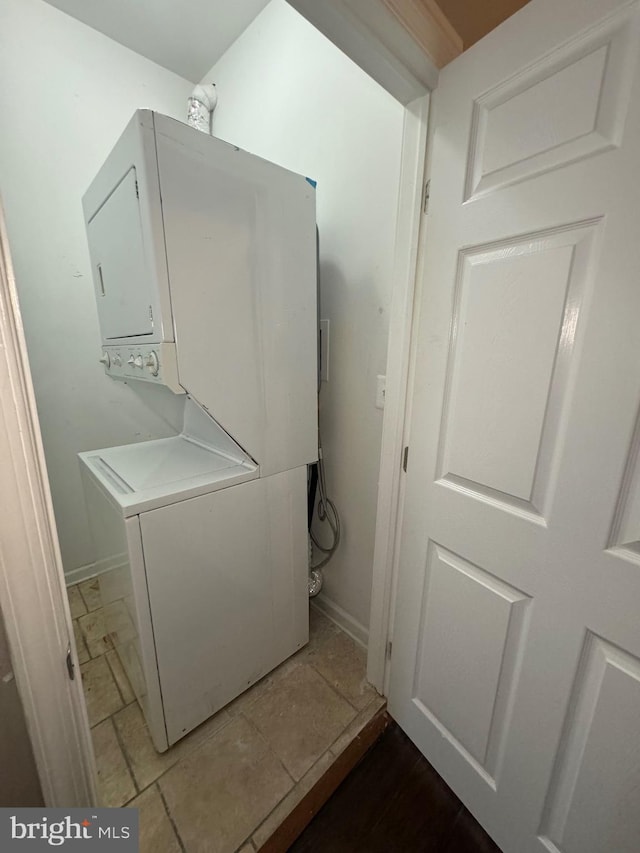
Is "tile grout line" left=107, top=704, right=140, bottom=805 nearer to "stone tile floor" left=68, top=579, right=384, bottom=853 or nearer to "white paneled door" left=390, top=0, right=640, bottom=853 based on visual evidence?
"stone tile floor" left=68, top=579, right=384, bottom=853

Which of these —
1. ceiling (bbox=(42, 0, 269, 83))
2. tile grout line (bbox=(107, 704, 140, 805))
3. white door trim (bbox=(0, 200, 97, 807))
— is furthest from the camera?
ceiling (bbox=(42, 0, 269, 83))

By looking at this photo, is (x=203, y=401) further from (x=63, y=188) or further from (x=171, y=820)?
(x=63, y=188)

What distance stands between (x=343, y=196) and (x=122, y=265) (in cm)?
91

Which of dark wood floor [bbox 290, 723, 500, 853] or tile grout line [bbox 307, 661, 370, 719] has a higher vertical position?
tile grout line [bbox 307, 661, 370, 719]

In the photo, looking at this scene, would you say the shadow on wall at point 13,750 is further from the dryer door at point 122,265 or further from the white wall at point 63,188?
the white wall at point 63,188

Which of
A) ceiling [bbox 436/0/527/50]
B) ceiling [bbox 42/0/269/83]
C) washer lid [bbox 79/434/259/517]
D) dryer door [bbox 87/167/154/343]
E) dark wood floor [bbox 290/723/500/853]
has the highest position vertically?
ceiling [bbox 42/0/269/83]

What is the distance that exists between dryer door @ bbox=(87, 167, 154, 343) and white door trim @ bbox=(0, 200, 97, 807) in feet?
2.12

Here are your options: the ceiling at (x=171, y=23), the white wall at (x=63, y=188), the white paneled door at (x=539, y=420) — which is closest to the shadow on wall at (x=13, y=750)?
the white paneled door at (x=539, y=420)

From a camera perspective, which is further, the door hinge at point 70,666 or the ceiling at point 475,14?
the ceiling at point 475,14

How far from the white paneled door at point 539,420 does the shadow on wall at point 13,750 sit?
3.18 feet

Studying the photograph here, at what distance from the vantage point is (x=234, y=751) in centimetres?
119

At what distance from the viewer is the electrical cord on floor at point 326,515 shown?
1679mm

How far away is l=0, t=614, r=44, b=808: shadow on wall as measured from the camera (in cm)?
47

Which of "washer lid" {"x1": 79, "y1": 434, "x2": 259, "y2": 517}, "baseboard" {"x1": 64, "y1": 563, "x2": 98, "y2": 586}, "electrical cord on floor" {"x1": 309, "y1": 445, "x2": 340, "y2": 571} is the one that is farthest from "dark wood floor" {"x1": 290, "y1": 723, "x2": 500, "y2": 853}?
"baseboard" {"x1": 64, "y1": 563, "x2": 98, "y2": 586}
